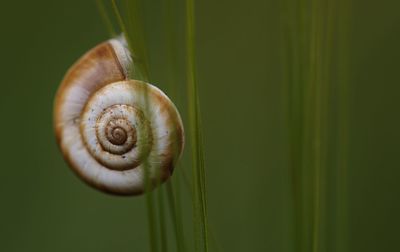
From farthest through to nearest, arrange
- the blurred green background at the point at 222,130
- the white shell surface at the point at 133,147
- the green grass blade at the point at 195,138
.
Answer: the blurred green background at the point at 222,130
the white shell surface at the point at 133,147
the green grass blade at the point at 195,138

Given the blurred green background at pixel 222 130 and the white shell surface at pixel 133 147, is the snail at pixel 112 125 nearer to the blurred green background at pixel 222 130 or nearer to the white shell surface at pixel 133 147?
the white shell surface at pixel 133 147

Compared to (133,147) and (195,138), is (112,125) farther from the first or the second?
(195,138)

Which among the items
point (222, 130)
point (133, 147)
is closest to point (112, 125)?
point (133, 147)

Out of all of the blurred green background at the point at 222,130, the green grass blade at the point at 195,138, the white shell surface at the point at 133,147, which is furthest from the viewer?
the blurred green background at the point at 222,130

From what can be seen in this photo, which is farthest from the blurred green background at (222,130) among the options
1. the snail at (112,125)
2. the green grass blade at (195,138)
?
the green grass blade at (195,138)

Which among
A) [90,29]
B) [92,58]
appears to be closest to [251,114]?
[90,29]

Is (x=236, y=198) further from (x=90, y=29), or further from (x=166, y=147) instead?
(x=166, y=147)
